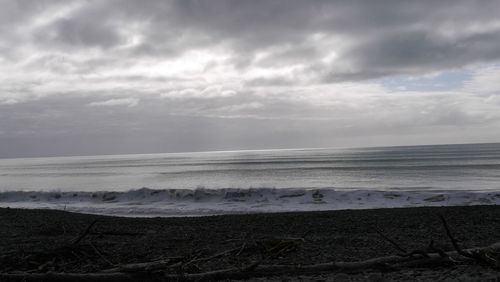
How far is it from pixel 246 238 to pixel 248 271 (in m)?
3.63

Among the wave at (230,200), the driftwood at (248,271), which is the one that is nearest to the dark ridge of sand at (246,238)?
the driftwood at (248,271)

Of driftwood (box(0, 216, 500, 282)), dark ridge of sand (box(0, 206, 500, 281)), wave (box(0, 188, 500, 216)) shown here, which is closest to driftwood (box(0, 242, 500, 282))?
driftwood (box(0, 216, 500, 282))

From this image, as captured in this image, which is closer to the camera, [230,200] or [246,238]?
[246,238]

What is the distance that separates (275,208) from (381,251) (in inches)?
478

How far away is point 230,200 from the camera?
75.8 feet

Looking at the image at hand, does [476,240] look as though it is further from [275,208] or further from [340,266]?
[275,208]

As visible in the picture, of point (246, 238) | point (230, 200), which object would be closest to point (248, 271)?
point (246, 238)

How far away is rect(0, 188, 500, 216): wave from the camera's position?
1991 cm

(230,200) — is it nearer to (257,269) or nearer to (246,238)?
(246,238)

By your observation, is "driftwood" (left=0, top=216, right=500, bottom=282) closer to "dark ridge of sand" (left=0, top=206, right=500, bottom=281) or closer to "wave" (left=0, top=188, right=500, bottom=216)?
"dark ridge of sand" (left=0, top=206, right=500, bottom=281)

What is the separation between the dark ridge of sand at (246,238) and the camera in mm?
7102

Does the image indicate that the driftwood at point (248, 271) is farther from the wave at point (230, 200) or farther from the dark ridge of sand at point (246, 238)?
the wave at point (230, 200)

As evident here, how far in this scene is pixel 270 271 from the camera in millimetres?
6223

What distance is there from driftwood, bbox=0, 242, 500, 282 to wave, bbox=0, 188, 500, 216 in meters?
12.9
